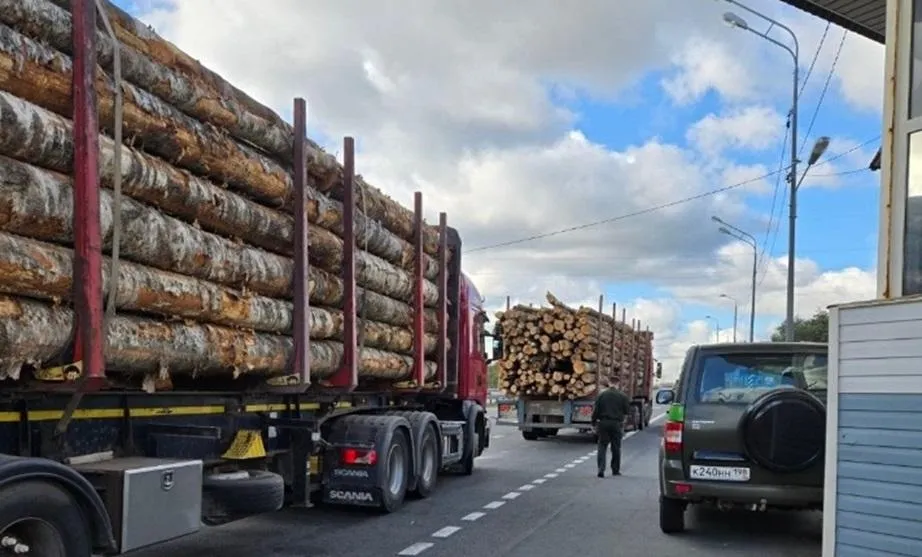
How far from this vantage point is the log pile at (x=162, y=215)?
471cm

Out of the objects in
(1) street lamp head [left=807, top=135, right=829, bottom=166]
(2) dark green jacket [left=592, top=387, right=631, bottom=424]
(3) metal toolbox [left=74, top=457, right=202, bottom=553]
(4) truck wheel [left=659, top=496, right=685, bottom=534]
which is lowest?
(4) truck wheel [left=659, top=496, right=685, bottom=534]

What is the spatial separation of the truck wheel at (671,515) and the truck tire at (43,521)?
575 centimetres

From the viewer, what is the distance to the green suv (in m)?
7.74

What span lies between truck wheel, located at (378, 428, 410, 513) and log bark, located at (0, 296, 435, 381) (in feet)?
5.50

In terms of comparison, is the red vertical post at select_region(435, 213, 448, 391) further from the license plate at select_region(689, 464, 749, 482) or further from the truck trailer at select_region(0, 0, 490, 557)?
the license plate at select_region(689, 464, 749, 482)

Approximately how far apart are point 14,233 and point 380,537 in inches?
198

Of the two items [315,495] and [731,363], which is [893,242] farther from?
[315,495]

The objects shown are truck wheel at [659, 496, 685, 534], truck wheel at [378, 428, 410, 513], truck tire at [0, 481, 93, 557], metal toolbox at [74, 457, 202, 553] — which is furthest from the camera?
truck wheel at [378, 428, 410, 513]

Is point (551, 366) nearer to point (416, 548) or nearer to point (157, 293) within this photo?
point (416, 548)

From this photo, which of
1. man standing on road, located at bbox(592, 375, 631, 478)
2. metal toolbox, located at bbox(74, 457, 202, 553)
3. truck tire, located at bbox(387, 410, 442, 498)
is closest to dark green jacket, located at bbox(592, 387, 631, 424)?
man standing on road, located at bbox(592, 375, 631, 478)

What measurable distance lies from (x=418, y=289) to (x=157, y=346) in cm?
558

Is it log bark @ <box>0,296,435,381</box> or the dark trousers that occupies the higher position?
log bark @ <box>0,296,435,381</box>

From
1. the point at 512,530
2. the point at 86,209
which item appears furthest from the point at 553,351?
the point at 86,209

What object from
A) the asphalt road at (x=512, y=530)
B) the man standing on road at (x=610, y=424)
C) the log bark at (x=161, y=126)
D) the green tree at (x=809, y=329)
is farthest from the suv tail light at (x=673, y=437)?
the green tree at (x=809, y=329)
